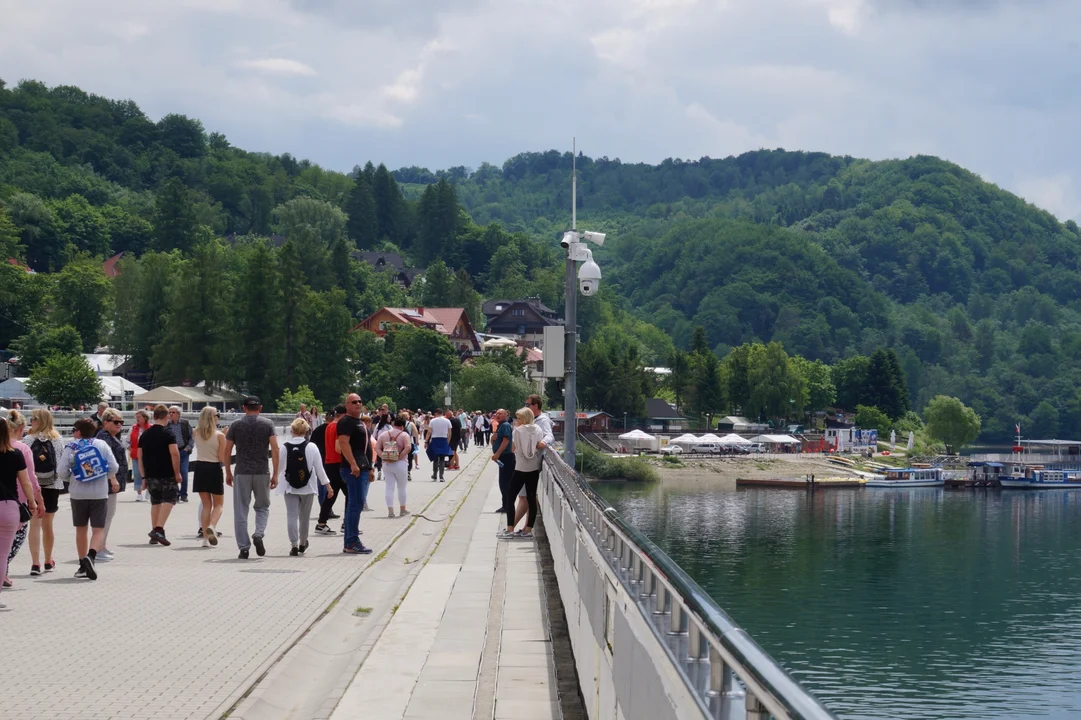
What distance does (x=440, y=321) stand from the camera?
545ft

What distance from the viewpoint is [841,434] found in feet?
496

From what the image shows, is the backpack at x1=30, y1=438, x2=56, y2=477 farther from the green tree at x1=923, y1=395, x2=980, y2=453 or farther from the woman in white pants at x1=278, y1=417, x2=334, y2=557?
the green tree at x1=923, y1=395, x2=980, y2=453

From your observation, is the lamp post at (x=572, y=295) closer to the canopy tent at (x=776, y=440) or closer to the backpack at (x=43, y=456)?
the backpack at (x=43, y=456)

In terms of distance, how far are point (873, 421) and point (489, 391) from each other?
65.0 metres

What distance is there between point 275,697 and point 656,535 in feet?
167

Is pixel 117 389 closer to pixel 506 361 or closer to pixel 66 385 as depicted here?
pixel 66 385

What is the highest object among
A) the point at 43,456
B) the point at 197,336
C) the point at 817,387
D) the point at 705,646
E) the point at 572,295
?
the point at 197,336

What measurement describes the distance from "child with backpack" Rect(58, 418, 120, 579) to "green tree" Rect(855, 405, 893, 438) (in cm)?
15400

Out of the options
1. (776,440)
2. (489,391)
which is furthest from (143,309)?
(776,440)

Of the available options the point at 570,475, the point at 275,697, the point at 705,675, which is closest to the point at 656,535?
the point at 570,475

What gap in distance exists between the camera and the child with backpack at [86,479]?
14.2m

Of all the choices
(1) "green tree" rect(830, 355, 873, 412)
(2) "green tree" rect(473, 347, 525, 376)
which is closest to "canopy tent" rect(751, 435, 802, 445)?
(2) "green tree" rect(473, 347, 525, 376)

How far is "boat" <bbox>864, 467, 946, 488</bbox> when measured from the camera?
114875 millimetres

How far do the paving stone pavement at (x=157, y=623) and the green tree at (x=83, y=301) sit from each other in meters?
100
